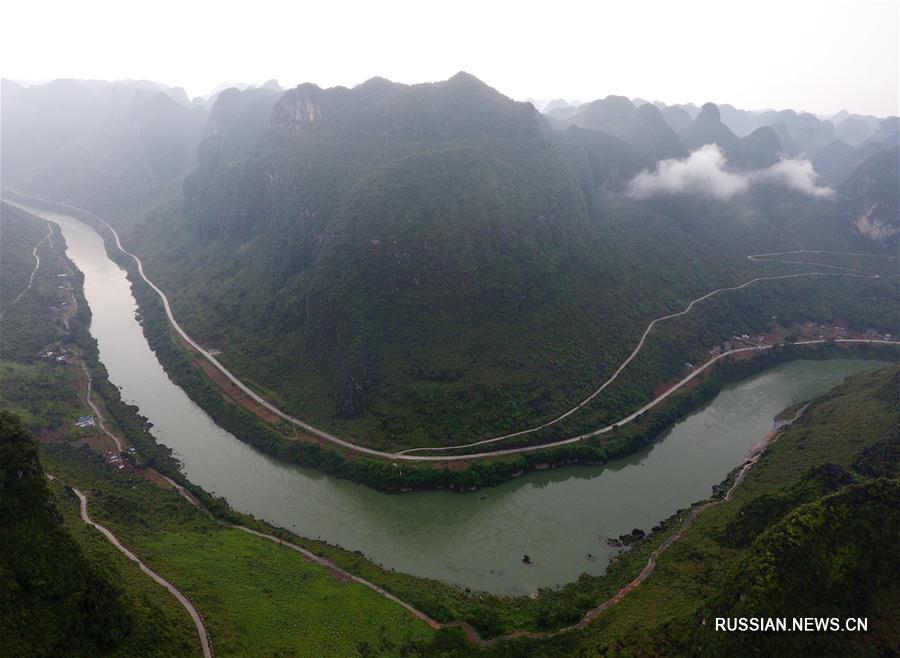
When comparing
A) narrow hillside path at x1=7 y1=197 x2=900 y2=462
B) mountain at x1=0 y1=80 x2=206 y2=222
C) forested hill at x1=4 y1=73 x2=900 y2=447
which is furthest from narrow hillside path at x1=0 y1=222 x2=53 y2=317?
mountain at x1=0 y1=80 x2=206 y2=222

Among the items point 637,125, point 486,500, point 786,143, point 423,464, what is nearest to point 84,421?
point 423,464

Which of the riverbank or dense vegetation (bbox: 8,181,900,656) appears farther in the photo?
the riverbank

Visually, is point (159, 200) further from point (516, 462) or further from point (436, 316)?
point (516, 462)

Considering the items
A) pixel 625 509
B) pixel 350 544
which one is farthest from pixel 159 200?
pixel 625 509

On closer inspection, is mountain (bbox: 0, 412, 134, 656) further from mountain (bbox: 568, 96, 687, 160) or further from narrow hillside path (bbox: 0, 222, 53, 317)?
mountain (bbox: 568, 96, 687, 160)

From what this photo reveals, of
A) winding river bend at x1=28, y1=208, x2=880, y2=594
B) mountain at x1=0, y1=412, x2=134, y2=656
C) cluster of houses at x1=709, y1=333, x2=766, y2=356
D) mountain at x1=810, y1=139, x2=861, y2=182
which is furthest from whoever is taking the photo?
mountain at x1=810, y1=139, x2=861, y2=182

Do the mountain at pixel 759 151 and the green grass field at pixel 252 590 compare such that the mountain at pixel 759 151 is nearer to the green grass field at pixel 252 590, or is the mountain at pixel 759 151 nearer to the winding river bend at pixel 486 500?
the winding river bend at pixel 486 500

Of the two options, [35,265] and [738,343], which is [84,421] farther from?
[738,343]
